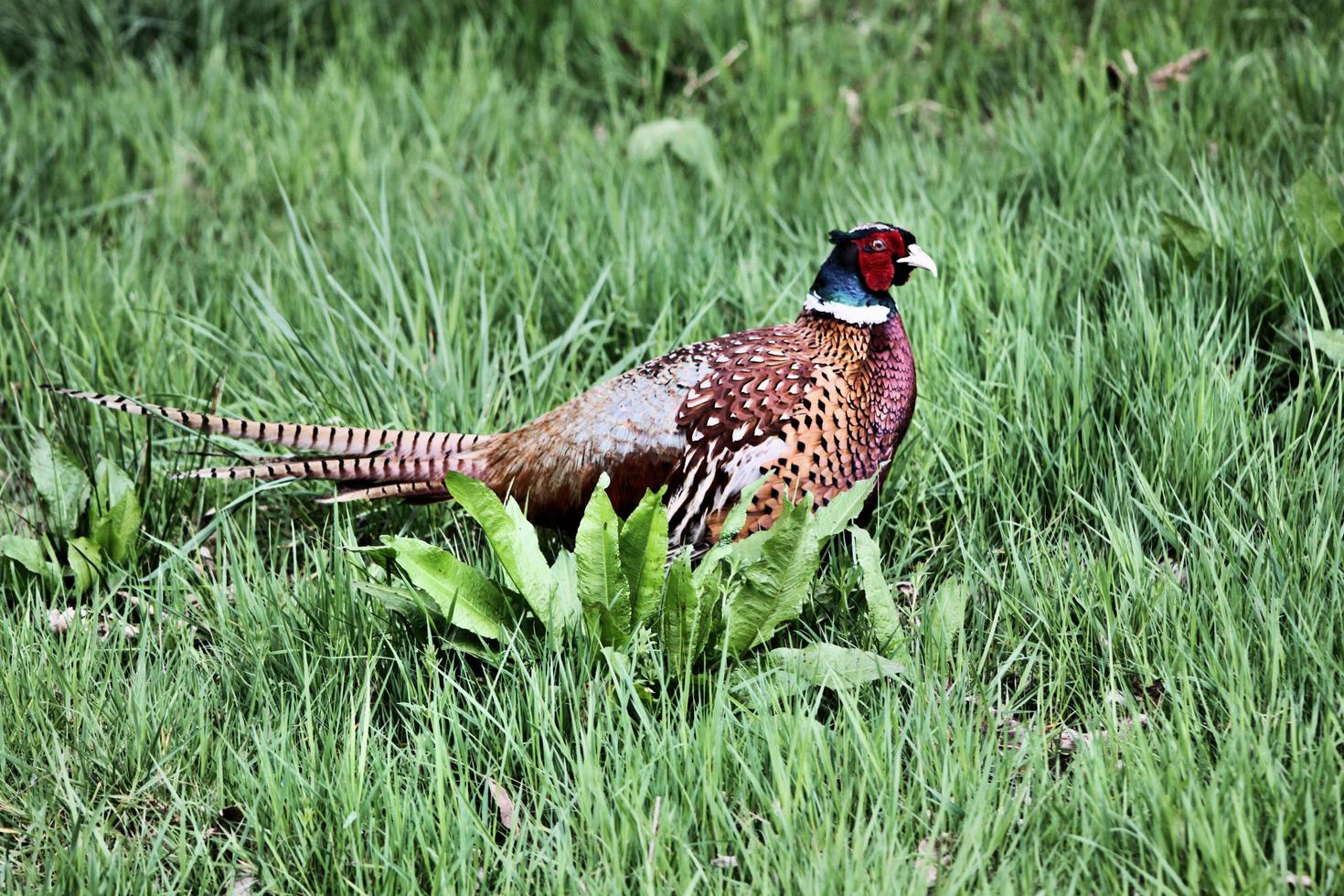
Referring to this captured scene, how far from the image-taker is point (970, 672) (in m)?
2.36

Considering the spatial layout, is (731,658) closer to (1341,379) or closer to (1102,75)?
(1341,379)

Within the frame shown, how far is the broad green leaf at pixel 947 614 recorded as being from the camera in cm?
235

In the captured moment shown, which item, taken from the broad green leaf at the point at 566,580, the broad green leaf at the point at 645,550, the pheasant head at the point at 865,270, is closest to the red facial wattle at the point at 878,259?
the pheasant head at the point at 865,270

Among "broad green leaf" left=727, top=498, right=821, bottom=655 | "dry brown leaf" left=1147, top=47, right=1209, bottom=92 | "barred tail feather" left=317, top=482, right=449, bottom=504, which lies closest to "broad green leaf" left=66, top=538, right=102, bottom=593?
"barred tail feather" left=317, top=482, right=449, bottom=504

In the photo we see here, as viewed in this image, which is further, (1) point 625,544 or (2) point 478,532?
(2) point 478,532

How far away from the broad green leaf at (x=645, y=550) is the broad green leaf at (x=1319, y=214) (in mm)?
1795

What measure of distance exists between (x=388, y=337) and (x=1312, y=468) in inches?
86.8

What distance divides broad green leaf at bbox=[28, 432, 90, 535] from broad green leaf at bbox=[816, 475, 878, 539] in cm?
166

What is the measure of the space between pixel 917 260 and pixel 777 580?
0.85 metres

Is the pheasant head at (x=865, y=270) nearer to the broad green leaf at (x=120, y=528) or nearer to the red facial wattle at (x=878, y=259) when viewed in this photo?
the red facial wattle at (x=878, y=259)

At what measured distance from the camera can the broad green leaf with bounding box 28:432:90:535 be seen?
2.85m

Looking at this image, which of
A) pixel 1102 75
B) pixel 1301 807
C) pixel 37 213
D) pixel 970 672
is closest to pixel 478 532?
pixel 970 672

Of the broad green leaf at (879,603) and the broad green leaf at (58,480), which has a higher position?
the broad green leaf at (879,603)

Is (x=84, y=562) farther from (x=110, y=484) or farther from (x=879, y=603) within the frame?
(x=879, y=603)
